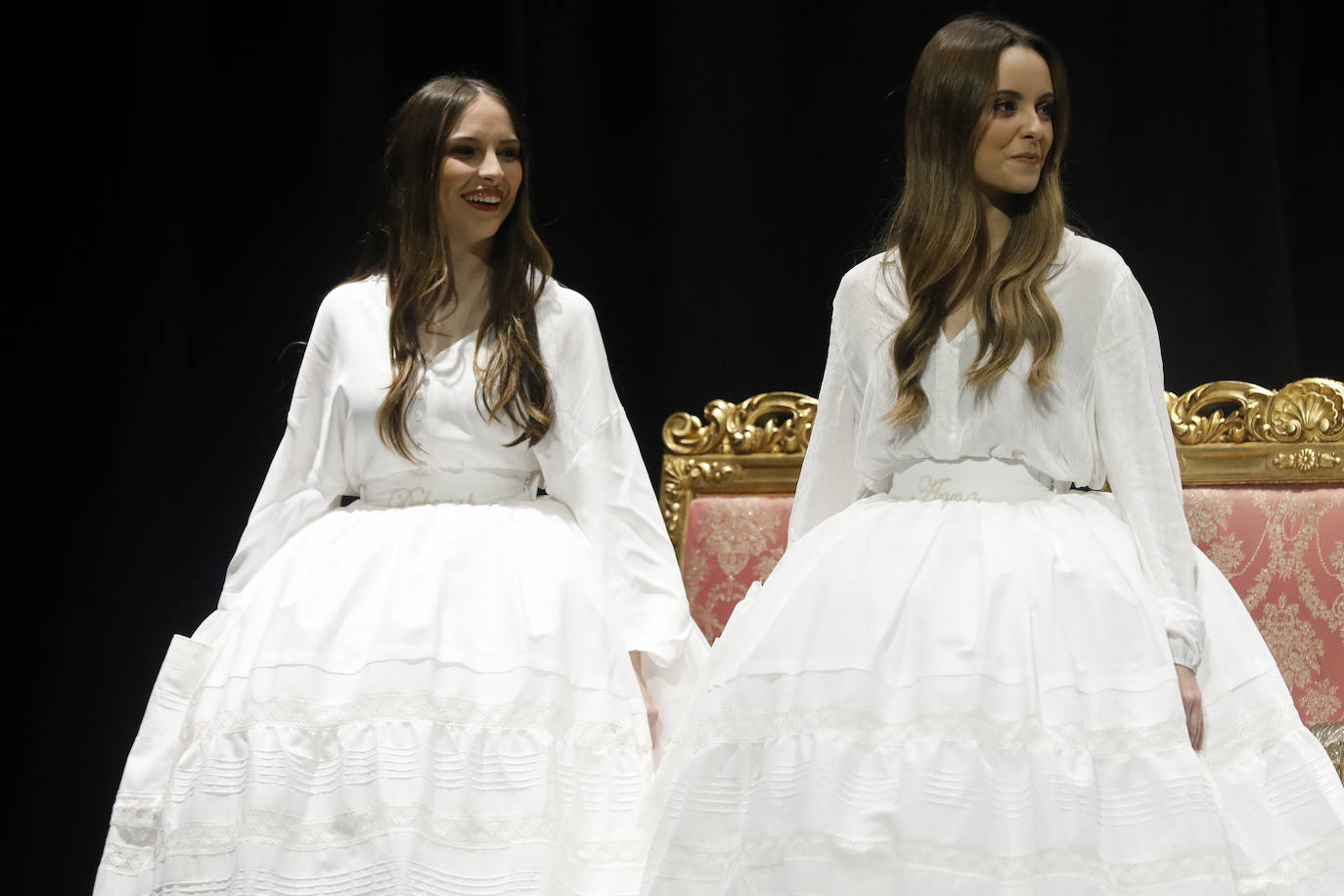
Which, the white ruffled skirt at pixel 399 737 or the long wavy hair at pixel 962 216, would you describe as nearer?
the white ruffled skirt at pixel 399 737

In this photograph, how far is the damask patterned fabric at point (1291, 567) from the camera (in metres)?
2.51

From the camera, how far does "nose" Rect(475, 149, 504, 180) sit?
2.47 m

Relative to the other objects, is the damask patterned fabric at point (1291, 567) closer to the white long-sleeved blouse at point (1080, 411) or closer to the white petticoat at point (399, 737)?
the white long-sleeved blouse at point (1080, 411)

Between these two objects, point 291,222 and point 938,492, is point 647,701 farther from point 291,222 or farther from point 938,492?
point 291,222

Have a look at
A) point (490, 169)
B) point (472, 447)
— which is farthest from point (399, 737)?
point (490, 169)

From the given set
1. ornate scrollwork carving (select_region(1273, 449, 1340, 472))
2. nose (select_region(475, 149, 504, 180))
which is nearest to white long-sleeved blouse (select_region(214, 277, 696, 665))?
nose (select_region(475, 149, 504, 180))

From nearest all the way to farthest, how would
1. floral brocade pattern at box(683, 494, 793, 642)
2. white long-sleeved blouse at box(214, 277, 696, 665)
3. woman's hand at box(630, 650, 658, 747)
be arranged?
woman's hand at box(630, 650, 658, 747) → white long-sleeved blouse at box(214, 277, 696, 665) → floral brocade pattern at box(683, 494, 793, 642)

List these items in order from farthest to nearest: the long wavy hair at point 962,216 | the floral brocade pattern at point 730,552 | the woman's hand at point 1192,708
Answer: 1. the floral brocade pattern at point 730,552
2. the long wavy hair at point 962,216
3. the woman's hand at point 1192,708

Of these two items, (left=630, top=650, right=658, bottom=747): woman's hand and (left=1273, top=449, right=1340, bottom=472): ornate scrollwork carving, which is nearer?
(left=630, top=650, right=658, bottom=747): woman's hand

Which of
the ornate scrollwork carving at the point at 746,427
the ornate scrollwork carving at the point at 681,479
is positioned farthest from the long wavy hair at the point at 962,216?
the ornate scrollwork carving at the point at 681,479

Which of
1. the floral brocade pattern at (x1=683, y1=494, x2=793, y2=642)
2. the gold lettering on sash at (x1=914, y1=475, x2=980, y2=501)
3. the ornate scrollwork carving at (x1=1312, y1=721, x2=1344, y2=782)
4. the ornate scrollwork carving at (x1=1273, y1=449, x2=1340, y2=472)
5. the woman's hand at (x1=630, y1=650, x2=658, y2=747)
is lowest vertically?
the ornate scrollwork carving at (x1=1312, y1=721, x2=1344, y2=782)

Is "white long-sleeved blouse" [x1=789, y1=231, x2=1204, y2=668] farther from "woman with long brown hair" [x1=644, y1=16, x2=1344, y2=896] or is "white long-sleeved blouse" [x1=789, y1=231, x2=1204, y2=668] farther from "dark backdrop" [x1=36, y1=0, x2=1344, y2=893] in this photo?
"dark backdrop" [x1=36, y1=0, x2=1344, y2=893]

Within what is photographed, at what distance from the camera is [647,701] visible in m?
2.26

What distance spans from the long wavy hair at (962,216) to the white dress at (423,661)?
0.53 meters
